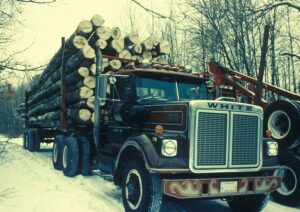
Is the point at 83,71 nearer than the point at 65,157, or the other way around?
the point at 83,71

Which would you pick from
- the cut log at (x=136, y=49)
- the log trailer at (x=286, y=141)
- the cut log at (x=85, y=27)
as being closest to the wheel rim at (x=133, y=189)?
the log trailer at (x=286, y=141)

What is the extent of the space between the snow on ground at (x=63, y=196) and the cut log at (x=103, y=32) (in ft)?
12.0

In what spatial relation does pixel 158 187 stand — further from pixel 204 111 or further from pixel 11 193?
pixel 11 193

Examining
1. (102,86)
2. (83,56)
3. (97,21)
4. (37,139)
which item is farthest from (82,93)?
(37,139)

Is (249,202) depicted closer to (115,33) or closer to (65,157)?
(65,157)

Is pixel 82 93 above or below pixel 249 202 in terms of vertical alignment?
above

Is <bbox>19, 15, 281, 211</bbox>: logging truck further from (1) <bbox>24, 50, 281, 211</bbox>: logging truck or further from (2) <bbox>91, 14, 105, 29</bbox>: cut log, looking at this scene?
(2) <bbox>91, 14, 105, 29</bbox>: cut log

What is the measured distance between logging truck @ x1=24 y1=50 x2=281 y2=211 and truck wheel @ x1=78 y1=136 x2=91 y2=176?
1.94 metres

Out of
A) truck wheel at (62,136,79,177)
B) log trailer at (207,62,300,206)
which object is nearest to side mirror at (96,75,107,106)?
log trailer at (207,62,300,206)

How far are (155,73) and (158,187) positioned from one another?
7.52 feet

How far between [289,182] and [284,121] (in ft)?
4.18

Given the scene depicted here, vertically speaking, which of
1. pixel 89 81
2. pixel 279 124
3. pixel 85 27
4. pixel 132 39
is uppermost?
pixel 85 27

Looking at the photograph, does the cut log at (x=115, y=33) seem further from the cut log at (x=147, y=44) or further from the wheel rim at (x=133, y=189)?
the wheel rim at (x=133, y=189)

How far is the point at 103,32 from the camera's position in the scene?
9664 mm
